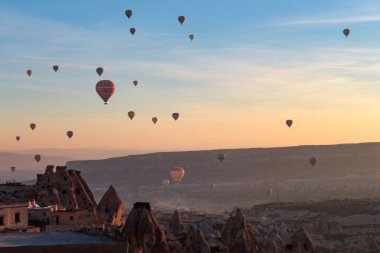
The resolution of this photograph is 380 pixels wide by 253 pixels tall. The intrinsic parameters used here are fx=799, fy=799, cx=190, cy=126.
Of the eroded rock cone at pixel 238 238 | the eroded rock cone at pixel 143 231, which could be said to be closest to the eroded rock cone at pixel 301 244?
the eroded rock cone at pixel 238 238

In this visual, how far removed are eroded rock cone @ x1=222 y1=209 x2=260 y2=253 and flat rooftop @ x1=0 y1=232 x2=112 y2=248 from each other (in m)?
23.3

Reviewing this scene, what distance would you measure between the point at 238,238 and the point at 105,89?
37844 mm

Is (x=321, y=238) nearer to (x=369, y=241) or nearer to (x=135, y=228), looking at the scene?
(x=369, y=241)

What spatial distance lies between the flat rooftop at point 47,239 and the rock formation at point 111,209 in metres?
34.5

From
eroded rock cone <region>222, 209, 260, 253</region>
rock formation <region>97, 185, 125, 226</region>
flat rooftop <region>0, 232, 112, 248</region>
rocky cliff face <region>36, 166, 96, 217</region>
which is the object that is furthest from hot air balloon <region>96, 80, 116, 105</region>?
flat rooftop <region>0, 232, 112, 248</region>

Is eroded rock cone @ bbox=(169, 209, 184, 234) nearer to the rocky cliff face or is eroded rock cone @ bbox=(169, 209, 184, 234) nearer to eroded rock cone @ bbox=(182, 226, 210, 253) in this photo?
the rocky cliff face

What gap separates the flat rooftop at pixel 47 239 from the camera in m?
51.0

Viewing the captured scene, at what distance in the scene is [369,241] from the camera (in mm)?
122688

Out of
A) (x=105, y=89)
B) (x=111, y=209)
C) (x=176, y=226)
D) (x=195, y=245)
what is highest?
(x=105, y=89)

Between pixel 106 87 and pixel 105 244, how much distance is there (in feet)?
195

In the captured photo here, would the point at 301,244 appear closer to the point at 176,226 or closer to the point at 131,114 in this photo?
the point at 176,226

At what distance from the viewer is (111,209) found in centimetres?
9362

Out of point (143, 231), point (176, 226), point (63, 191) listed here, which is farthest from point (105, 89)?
point (143, 231)

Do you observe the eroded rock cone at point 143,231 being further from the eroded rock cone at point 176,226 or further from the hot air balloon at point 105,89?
the hot air balloon at point 105,89
